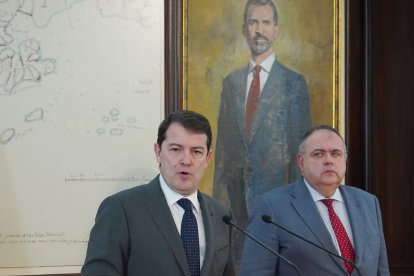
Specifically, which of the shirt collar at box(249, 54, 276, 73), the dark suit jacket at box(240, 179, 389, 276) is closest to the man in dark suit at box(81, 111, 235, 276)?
the dark suit jacket at box(240, 179, 389, 276)

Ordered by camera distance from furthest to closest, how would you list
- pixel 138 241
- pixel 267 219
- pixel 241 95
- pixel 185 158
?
pixel 241 95, pixel 267 219, pixel 185 158, pixel 138 241

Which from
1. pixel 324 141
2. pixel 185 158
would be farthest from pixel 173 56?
pixel 185 158

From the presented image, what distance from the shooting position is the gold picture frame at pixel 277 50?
3.75m

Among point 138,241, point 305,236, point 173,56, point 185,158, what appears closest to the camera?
point 138,241

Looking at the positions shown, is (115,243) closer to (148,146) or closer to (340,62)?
(148,146)

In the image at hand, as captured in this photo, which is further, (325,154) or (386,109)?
(386,109)

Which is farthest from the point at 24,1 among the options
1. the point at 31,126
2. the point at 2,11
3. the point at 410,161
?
the point at 410,161

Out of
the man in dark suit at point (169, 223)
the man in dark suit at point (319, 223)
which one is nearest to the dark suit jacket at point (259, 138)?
the man in dark suit at point (319, 223)

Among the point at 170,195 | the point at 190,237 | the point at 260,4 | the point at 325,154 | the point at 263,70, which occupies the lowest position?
the point at 190,237

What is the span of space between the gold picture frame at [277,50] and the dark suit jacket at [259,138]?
6 centimetres

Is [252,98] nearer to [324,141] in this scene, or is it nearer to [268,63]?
[268,63]

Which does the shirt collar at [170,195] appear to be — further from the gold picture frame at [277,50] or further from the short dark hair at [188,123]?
the gold picture frame at [277,50]

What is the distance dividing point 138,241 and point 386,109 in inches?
97.1

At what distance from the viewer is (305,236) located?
2682 mm
